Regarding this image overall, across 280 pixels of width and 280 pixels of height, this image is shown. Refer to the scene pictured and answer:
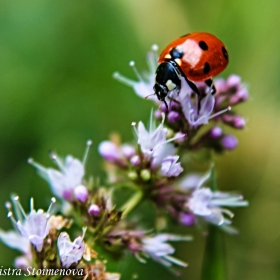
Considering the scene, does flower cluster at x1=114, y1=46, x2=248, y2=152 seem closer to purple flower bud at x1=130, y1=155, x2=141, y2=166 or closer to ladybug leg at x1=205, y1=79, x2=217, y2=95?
ladybug leg at x1=205, y1=79, x2=217, y2=95

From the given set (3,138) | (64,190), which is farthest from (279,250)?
(3,138)

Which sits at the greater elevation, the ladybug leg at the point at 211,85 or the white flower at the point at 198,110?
the ladybug leg at the point at 211,85

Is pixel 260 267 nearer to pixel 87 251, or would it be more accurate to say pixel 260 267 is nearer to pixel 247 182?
pixel 247 182

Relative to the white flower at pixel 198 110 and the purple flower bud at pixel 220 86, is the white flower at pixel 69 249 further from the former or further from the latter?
the purple flower bud at pixel 220 86

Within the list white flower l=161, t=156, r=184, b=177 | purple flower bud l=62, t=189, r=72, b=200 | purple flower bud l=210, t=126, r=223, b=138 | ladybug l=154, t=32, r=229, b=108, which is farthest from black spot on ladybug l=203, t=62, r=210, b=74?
purple flower bud l=62, t=189, r=72, b=200

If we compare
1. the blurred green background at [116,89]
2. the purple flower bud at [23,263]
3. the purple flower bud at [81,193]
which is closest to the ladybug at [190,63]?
the purple flower bud at [81,193]

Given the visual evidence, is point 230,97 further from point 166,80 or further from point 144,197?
point 144,197

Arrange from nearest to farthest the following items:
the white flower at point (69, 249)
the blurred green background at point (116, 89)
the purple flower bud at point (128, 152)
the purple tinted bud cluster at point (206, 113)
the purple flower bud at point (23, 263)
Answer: the white flower at point (69, 249), the purple tinted bud cluster at point (206, 113), the purple flower bud at point (23, 263), the purple flower bud at point (128, 152), the blurred green background at point (116, 89)
